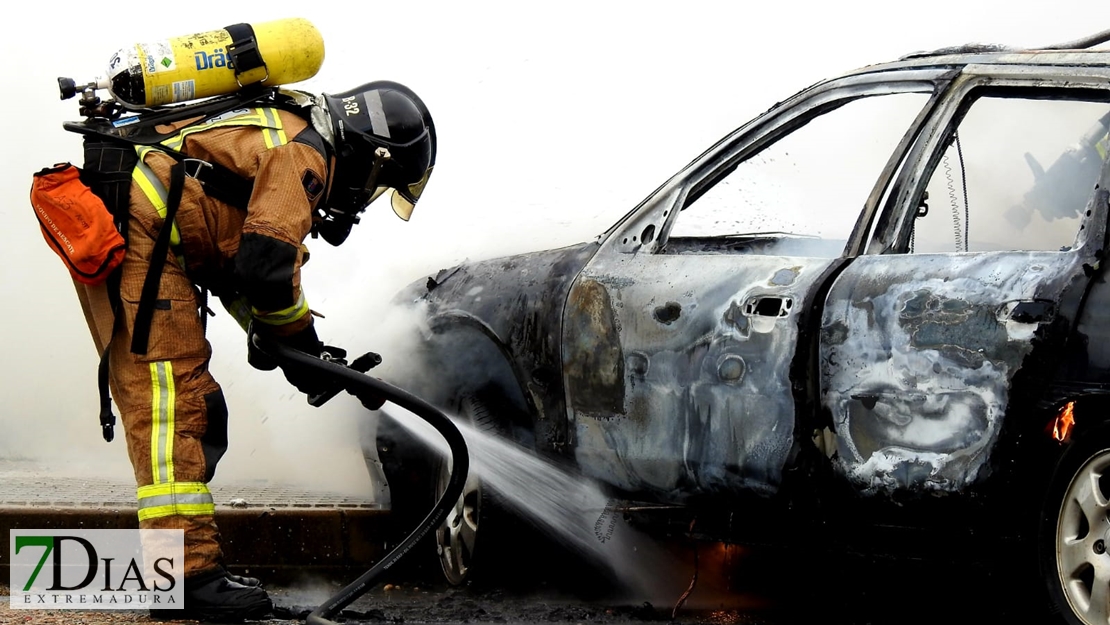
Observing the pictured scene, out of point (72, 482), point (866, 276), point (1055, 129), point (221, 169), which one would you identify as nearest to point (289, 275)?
point (221, 169)

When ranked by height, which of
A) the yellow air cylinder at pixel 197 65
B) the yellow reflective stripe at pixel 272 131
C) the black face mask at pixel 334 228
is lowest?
the black face mask at pixel 334 228

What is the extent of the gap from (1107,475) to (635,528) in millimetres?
1673

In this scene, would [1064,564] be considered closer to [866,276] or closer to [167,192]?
[866,276]

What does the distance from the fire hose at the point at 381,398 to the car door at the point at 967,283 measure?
1.19 meters

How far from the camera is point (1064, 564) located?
3.28 metres

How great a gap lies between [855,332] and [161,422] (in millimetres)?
2055

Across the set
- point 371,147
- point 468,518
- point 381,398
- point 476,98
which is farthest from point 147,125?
point 476,98

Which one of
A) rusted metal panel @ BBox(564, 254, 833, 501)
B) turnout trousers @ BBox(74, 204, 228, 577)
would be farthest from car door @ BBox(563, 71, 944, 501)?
turnout trousers @ BBox(74, 204, 228, 577)

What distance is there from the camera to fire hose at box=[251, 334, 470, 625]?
418cm

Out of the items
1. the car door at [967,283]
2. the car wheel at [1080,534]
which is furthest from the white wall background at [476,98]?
the car wheel at [1080,534]

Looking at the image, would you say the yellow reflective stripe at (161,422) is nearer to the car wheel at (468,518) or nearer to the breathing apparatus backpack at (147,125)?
the breathing apparatus backpack at (147,125)

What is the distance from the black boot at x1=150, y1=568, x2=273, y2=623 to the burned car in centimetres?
94

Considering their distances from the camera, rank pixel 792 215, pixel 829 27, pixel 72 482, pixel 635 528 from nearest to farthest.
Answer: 1. pixel 635 528
2. pixel 792 215
3. pixel 72 482
4. pixel 829 27

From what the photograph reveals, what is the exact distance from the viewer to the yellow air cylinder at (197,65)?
4246 mm
